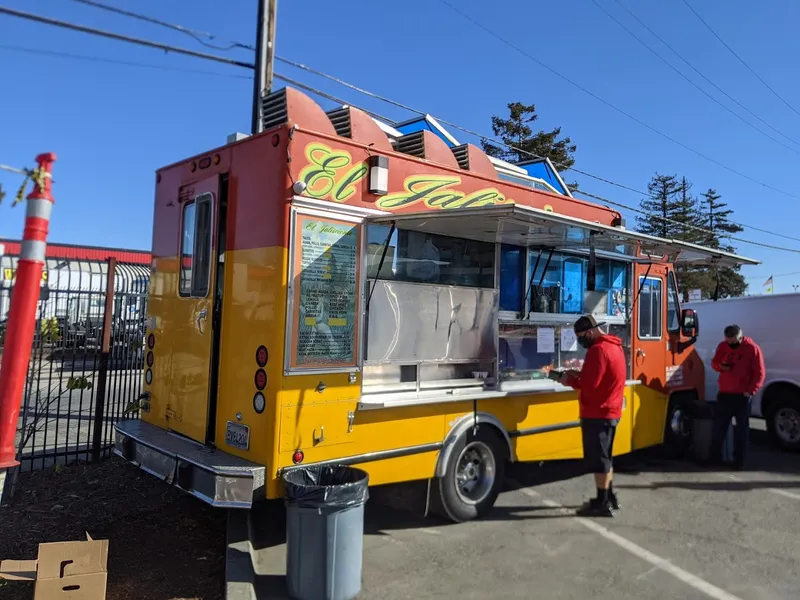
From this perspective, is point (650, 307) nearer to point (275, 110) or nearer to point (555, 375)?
point (555, 375)

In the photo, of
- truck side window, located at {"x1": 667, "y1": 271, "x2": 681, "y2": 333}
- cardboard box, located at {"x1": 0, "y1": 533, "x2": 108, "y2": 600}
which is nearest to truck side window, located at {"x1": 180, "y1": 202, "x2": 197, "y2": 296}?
cardboard box, located at {"x1": 0, "y1": 533, "x2": 108, "y2": 600}

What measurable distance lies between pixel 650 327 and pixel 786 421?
3332 millimetres

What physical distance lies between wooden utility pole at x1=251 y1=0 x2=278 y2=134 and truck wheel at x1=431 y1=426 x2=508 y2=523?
6.39m

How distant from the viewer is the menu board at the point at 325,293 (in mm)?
4289

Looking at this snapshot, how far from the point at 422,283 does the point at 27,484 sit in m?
4.33

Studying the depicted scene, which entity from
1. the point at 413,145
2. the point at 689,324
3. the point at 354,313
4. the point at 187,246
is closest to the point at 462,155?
the point at 413,145

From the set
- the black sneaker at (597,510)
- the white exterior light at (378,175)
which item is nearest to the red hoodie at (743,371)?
the black sneaker at (597,510)

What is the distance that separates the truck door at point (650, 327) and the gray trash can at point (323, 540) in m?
4.60

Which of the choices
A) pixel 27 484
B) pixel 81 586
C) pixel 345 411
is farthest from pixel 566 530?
pixel 27 484

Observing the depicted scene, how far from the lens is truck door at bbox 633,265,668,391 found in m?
7.30

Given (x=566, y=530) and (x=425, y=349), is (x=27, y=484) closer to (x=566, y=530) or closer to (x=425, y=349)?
(x=425, y=349)

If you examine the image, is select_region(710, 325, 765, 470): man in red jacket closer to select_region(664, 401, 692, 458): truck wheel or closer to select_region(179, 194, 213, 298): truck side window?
select_region(664, 401, 692, 458): truck wheel

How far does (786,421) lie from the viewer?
8.95 metres

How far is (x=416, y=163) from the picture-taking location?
16.8 feet
